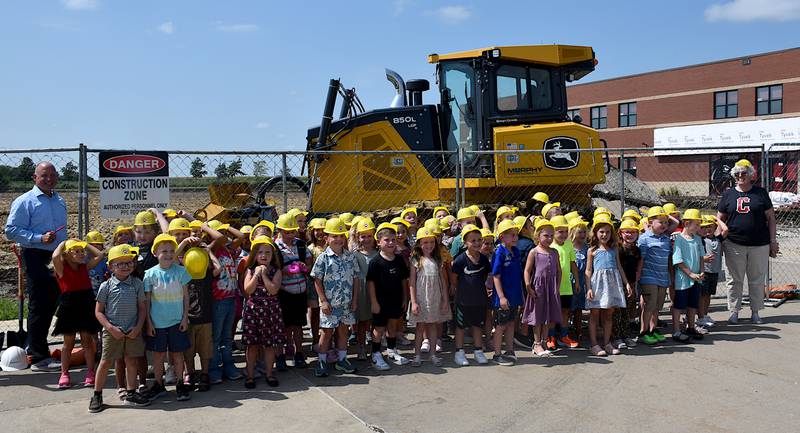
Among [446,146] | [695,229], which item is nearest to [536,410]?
[695,229]

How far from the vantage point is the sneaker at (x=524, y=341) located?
6.94m

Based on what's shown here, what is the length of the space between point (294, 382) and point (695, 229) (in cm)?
457

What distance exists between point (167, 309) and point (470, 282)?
2.73m

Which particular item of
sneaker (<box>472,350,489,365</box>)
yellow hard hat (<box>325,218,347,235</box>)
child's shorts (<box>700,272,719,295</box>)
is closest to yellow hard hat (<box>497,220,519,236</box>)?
sneaker (<box>472,350,489,365</box>)

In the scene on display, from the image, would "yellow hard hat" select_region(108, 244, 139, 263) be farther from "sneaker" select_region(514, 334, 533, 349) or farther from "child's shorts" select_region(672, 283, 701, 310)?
"child's shorts" select_region(672, 283, 701, 310)

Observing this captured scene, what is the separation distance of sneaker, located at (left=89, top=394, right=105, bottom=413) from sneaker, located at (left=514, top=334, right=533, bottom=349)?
4.09 meters

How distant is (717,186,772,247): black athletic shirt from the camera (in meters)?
7.62

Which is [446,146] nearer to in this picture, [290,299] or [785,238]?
[290,299]

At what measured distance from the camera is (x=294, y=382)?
5.63m

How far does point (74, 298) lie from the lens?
5.55 meters

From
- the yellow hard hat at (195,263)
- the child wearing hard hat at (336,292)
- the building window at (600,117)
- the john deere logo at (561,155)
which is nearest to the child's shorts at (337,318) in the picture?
the child wearing hard hat at (336,292)

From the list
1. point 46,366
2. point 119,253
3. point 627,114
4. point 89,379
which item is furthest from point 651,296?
point 627,114

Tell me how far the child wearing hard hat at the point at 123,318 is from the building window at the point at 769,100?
1668 inches

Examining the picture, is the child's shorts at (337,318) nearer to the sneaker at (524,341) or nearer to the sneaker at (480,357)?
the sneaker at (480,357)
